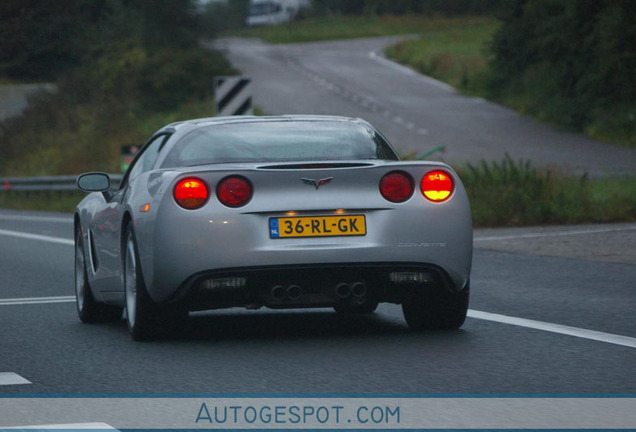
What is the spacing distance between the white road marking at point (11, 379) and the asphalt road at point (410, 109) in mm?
18632

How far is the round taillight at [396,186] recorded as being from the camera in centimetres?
859

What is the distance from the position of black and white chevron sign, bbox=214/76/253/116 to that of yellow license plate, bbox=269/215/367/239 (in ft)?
57.2

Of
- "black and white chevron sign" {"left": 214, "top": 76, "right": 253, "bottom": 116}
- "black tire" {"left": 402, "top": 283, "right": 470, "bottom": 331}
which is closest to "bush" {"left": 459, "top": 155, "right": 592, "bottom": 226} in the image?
"black and white chevron sign" {"left": 214, "top": 76, "right": 253, "bottom": 116}

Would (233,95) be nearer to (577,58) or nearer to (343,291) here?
(577,58)

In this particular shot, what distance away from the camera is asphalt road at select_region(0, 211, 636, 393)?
7129 mm

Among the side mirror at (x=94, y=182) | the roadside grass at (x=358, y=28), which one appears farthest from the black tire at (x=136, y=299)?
the roadside grass at (x=358, y=28)

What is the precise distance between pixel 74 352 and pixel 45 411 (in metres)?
2.15

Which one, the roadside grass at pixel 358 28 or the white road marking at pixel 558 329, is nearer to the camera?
the white road marking at pixel 558 329

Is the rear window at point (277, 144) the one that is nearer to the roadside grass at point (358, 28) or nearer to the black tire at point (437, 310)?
the black tire at point (437, 310)

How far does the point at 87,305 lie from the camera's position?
10438mm

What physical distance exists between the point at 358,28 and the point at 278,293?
261 feet

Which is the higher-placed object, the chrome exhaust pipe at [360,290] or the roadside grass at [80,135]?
the chrome exhaust pipe at [360,290]

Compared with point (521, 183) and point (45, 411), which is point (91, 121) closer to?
point (521, 183)

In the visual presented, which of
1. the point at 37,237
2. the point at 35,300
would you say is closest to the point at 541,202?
the point at 37,237
